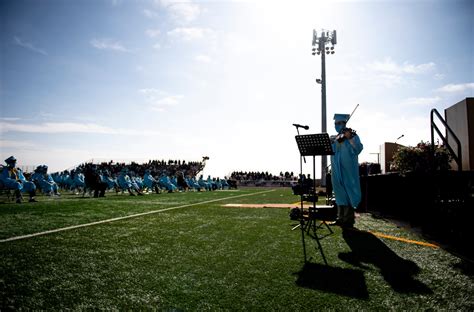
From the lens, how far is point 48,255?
387cm

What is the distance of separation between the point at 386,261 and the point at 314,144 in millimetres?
2436

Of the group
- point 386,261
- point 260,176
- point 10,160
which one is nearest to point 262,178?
point 260,176

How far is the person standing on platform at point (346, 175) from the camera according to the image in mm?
6449

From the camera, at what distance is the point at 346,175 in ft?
21.6

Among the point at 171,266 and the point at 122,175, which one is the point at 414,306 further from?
the point at 122,175

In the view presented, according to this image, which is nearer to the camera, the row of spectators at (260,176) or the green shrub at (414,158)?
the green shrub at (414,158)

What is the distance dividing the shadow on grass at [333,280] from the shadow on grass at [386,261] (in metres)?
0.33

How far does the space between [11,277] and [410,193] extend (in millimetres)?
7788

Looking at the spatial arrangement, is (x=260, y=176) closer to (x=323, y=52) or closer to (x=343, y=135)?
(x=323, y=52)

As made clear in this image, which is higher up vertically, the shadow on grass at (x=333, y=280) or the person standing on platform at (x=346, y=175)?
the person standing on platform at (x=346, y=175)

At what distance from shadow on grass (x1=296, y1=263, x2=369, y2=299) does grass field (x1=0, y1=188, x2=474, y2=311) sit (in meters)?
0.01

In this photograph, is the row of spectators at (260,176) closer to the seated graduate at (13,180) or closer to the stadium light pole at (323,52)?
the stadium light pole at (323,52)

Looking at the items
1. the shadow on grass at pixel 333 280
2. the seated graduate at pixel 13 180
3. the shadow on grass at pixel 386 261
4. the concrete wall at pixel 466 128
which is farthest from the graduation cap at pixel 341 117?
the seated graduate at pixel 13 180

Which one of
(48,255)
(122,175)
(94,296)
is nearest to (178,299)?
(94,296)
